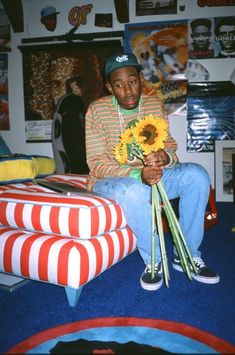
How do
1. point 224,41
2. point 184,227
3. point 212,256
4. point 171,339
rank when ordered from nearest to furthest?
point 171,339
point 184,227
point 212,256
point 224,41

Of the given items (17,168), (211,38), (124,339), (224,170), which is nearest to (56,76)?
(211,38)

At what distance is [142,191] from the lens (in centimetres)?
135

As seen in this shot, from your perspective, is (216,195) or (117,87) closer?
(117,87)

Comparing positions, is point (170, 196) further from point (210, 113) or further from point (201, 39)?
point (201, 39)

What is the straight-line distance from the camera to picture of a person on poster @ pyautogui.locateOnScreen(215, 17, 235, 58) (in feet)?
11.3

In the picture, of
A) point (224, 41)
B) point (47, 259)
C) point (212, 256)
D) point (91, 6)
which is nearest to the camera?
point (47, 259)

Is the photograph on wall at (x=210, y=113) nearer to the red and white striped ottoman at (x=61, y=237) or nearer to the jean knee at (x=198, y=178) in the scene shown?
the jean knee at (x=198, y=178)

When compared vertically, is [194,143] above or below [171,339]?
above

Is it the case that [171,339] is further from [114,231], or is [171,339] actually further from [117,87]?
[117,87]

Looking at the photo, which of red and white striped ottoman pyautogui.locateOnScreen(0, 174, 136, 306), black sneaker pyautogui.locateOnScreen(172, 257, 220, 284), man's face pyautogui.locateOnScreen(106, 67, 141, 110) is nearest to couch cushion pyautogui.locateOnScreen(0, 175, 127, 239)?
red and white striped ottoman pyautogui.locateOnScreen(0, 174, 136, 306)

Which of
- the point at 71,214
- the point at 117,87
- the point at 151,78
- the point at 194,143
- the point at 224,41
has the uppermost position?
the point at 224,41

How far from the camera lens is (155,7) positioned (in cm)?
357

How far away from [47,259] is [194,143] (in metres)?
2.85

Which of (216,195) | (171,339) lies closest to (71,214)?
(171,339)
